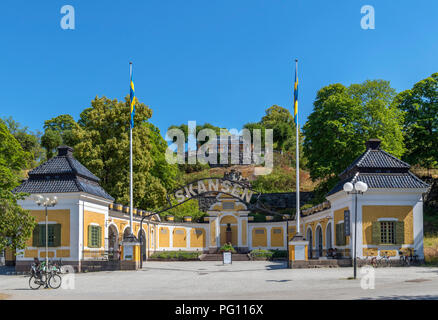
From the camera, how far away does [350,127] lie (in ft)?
144

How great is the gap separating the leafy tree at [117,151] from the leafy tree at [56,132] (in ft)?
80.8

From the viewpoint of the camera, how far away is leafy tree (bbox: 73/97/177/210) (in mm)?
44469

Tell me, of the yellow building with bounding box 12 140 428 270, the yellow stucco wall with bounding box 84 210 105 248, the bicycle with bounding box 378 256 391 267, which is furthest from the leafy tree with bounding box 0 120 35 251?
the bicycle with bounding box 378 256 391 267

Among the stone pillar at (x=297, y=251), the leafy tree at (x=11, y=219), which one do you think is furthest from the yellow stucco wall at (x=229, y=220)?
the leafy tree at (x=11, y=219)

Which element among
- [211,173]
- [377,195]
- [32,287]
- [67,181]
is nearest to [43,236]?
[67,181]

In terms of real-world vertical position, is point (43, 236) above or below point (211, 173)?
below

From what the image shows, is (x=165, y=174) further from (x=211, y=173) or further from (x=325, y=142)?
(x=211, y=173)

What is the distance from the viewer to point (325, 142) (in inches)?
1758

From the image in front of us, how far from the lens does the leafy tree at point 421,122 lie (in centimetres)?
4712

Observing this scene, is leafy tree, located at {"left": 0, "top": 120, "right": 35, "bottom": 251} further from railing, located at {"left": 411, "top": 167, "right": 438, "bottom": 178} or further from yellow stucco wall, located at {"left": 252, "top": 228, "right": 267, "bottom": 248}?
railing, located at {"left": 411, "top": 167, "right": 438, "bottom": 178}

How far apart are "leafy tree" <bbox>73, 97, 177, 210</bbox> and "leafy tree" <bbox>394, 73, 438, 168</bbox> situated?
23125 millimetres

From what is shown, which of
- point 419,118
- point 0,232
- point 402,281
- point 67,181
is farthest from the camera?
point 419,118

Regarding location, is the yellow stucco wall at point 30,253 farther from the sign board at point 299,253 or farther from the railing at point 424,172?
the railing at point 424,172

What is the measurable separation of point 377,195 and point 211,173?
65717 millimetres
